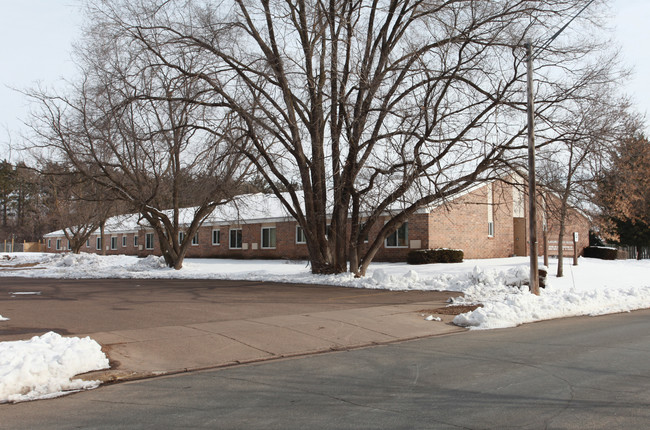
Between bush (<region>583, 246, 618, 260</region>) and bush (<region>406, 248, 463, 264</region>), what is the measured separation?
17.2 m

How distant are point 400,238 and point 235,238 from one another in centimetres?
1634

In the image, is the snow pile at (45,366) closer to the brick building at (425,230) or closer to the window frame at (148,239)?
the brick building at (425,230)

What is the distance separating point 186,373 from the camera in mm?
8328

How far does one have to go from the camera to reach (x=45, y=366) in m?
7.55

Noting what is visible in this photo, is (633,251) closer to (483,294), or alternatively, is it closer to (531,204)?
(483,294)

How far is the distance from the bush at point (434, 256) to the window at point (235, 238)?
17.6 m

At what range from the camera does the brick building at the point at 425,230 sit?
106ft

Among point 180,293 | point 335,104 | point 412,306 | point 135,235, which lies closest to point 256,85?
point 335,104

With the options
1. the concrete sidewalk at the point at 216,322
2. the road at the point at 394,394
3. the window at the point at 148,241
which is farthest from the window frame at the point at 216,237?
the road at the point at 394,394

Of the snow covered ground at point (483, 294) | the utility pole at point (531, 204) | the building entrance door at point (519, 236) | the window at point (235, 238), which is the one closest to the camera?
the snow covered ground at point (483, 294)

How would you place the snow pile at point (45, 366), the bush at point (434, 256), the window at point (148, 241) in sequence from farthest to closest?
the window at point (148, 241), the bush at point (434, 256), the snow pile at point (45, 366)

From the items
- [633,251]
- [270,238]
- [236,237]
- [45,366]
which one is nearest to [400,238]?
Answer: [270,238]

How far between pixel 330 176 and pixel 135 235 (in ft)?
133

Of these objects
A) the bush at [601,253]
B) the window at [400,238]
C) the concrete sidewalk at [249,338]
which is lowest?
the concrete sidewalk at [249,338]
